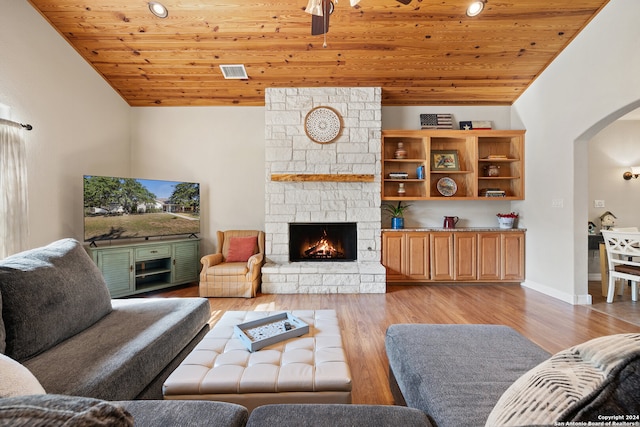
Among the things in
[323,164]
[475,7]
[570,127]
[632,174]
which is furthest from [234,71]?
[632,174]

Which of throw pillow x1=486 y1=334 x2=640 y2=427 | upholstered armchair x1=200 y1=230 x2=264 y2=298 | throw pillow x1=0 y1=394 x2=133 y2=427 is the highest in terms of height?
throw pillow x1=0 y1=394 x2=133 y2=427

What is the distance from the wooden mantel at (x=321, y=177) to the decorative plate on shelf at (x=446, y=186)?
127 cm

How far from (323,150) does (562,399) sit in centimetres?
378

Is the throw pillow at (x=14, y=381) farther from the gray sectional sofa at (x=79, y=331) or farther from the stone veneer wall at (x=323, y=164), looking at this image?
the stone veneer wall at (x=323, y=164)

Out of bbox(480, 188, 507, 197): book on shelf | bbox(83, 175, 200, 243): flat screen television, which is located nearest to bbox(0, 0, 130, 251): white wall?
bbox(83, 175, 200, 243): flat screen television

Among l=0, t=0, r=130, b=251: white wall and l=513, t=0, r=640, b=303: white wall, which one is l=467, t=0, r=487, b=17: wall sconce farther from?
l=0, t=0, r=130, b=251: white wall

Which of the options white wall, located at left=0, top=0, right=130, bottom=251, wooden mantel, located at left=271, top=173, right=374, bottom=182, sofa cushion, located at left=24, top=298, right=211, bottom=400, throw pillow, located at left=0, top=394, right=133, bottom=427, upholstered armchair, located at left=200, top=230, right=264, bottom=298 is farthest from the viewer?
wooden mantel, located at left=271, top=173, right=374, bottom=182

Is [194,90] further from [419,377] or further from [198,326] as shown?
[419,377]

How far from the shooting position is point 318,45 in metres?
3.36

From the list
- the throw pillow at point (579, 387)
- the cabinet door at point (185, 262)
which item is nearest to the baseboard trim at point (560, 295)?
the throw pillow at point (579, 387)

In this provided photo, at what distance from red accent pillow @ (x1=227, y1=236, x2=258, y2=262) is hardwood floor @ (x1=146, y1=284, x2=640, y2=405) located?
26.1 inches

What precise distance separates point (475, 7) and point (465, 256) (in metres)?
3.15

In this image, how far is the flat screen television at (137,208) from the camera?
3.27m

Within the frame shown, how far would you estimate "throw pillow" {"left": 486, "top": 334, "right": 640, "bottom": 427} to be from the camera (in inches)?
17.6
